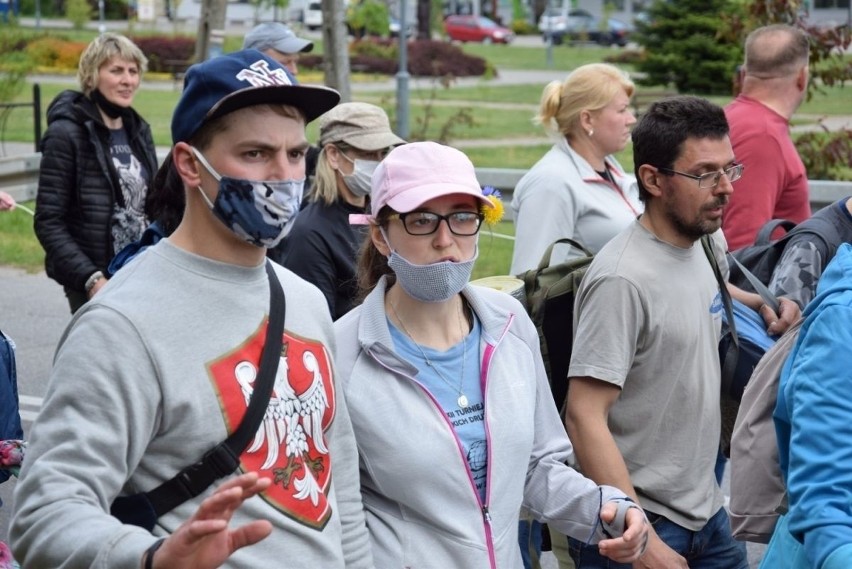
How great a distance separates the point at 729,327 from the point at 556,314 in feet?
1.84

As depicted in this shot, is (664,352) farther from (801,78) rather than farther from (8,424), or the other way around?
(801,78)

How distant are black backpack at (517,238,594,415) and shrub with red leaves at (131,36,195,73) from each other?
35.7 m

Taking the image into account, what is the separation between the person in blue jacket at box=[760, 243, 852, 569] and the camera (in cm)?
271

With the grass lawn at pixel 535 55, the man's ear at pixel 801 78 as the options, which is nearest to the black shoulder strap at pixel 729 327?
the man's ear at pixel 801 78

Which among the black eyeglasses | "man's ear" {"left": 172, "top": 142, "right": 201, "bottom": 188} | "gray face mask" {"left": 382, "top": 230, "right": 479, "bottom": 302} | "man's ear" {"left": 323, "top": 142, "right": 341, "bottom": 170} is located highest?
"man's ear" {"left": 172, "top": 142, "right": 201, "bottom": 188}

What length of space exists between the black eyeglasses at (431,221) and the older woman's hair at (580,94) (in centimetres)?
226

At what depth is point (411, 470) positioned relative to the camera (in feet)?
10.5

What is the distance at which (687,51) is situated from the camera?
109 feet

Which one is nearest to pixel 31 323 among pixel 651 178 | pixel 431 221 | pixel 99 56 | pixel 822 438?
pixel 99 56

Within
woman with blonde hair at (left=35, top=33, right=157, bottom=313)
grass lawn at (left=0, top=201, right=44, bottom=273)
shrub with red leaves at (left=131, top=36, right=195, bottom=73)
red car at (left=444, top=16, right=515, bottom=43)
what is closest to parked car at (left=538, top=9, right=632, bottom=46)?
red car at (left=444, top=16, right=515, bottom=43)

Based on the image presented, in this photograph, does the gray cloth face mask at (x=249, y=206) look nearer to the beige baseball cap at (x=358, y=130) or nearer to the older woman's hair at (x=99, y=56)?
the beige baseball cap at (x=358, y=130)

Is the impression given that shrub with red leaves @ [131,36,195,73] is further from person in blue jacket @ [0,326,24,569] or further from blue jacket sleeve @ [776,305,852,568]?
blue jacket sleeve @ [776,305,852,568]

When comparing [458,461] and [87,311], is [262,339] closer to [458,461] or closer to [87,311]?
[87,311]

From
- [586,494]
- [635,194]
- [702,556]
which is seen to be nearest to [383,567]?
[586,494]
